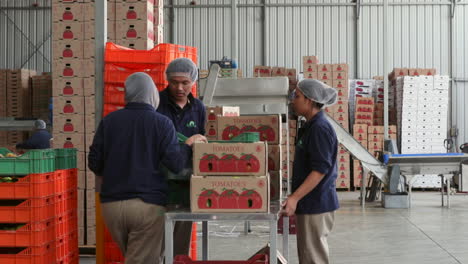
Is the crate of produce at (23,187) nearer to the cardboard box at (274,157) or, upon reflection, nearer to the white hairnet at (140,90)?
the white hairnet at (140,90)

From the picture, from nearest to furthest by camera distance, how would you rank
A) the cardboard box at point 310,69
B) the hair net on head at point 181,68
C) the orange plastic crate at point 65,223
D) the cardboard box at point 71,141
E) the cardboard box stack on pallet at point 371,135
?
the hair net on head at point 181,68
the orange plastic crate at point 65,223
the cardboard box at point 71,141
the cardboard box at point 310,69
the cardboard box stack on pallet at point 371,135

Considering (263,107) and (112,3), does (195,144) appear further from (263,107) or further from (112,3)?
(263,107)

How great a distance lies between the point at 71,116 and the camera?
24.1 ft

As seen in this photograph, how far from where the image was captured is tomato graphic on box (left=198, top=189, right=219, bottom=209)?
4.02m

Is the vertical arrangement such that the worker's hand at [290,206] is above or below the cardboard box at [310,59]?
below

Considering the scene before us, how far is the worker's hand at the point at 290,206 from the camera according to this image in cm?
429

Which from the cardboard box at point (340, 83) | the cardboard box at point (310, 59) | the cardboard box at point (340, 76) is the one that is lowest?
the cardboard box at point (340, 83)

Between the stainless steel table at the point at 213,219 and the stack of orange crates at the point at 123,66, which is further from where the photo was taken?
the stack of orange crates at the point at 123,66

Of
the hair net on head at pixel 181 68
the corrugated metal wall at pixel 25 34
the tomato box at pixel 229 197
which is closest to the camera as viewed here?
the tomato box at pixel 229 197

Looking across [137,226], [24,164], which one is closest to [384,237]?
[24,164]

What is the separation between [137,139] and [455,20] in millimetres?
18200

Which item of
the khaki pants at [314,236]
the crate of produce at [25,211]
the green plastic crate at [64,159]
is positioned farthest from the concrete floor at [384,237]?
the khaki pants at [314,236]

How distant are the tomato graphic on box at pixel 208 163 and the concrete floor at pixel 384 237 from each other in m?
3.78

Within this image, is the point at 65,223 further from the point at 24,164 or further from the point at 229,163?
the point at 229,163
